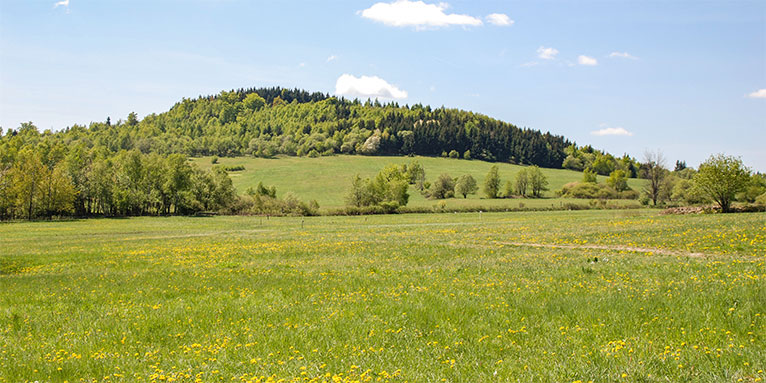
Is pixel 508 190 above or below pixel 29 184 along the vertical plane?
above

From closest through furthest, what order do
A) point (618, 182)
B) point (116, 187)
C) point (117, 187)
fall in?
point (116, 187), point (117, 187), point (618, 182)

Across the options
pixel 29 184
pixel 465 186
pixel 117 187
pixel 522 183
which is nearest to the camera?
pixel 29 184

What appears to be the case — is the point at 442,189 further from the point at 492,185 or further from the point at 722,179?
the point at 722,179

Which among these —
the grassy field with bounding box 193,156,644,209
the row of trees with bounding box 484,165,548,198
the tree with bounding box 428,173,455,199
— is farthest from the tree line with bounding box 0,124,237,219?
the row of trees with bounding box 484,165,548,198

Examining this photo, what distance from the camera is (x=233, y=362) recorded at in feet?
27.0

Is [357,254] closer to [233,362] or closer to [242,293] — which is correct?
[242,293]

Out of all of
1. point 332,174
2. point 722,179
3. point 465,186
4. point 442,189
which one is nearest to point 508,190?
point 465,186

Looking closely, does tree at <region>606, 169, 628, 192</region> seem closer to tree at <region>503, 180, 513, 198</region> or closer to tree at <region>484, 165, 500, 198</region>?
tree at <region>503, 180, 513, 198</region>

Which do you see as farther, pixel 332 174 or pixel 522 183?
pixel 332 174

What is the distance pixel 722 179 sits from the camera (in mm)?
53594

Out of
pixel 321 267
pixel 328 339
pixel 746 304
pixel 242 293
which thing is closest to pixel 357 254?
pixel 321 267

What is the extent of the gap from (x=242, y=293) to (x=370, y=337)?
6.73 metres

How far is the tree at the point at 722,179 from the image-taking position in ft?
174

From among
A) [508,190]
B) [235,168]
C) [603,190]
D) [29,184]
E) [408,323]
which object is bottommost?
[408,323]
